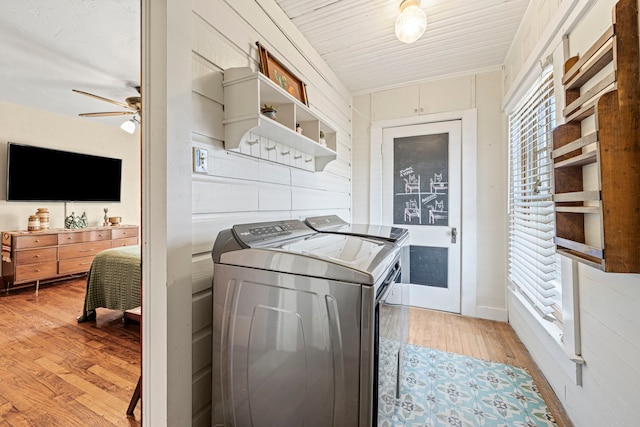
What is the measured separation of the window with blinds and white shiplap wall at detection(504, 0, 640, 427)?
0.25 m

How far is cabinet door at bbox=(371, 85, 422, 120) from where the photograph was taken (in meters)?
3.11

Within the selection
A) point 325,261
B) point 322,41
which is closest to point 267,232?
point 325,261

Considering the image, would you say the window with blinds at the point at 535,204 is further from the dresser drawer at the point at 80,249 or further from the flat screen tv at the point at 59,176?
the flat screen tv at the point at 59,176

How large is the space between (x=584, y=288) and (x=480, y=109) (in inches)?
84.0

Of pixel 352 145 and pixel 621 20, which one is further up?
pixel 352 145

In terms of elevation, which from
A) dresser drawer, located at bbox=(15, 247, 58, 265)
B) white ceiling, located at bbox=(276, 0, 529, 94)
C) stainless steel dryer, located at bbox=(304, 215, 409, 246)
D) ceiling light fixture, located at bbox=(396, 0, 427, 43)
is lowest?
dresser drawer, located at bbox=(15, 247, 58, 265)

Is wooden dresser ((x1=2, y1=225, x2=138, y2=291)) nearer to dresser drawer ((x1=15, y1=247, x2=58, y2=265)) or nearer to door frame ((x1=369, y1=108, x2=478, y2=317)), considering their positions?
dresser drawer ((x1=15, y1=247, x2=58, y2=265))

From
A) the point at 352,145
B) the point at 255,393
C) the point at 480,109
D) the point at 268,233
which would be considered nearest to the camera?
the point at 255,393

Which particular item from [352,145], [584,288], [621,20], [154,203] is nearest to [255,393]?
[154,203]

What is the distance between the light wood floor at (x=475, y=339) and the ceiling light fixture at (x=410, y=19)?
2.36 m

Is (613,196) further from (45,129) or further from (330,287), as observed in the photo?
(45,129)

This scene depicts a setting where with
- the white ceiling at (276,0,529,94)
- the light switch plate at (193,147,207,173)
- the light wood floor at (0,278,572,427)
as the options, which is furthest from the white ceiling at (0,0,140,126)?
the light wood floor at (0,278,572,427)

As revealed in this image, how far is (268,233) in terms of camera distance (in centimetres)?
140

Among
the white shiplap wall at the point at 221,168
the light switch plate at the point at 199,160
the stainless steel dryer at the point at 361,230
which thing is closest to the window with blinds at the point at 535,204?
the stainless steel dryer at the point at 361,230
